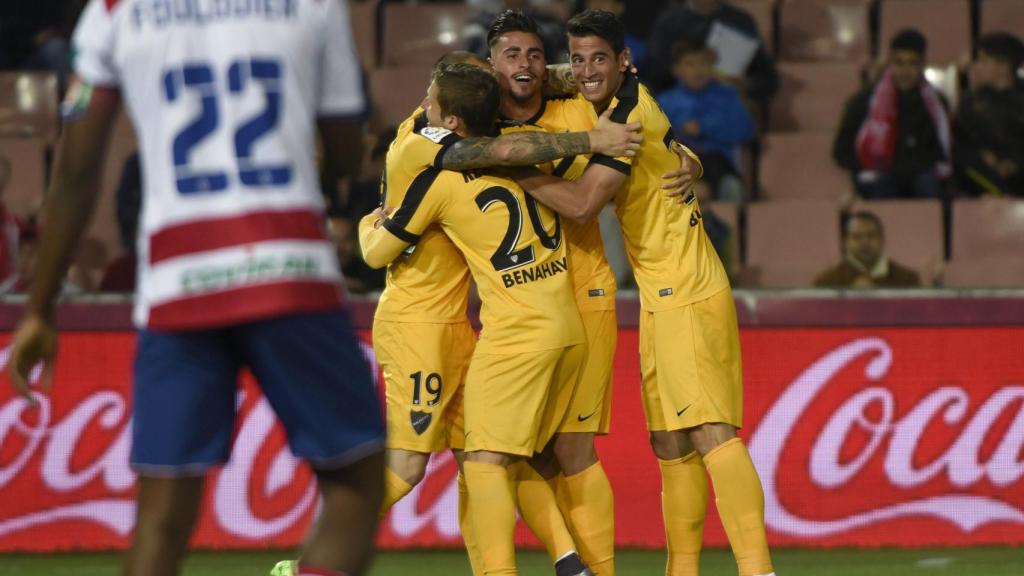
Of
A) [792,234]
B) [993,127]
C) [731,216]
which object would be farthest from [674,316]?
[993,127]

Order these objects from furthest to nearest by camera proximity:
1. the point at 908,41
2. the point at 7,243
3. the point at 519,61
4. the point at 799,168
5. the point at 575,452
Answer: the point at 799,168
the point at 908,41
the point at 7,243
the point at 575,452
the point at 519,61

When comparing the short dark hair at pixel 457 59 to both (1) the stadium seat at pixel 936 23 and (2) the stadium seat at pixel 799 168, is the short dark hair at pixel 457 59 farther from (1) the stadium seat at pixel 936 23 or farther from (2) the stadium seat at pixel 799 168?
(1) the stadium seat at pixel 936 23

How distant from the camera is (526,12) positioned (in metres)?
10.5

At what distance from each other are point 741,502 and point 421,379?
120 cm

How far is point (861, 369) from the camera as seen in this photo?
7.62 metres

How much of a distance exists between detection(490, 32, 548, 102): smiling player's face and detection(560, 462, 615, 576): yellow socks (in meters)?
1.38

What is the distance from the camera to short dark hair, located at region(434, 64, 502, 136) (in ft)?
18.2

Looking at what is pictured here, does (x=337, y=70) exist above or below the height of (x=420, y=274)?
above

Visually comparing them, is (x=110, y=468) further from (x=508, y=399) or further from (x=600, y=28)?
(x=600, y=28)

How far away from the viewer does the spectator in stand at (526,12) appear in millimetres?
10516

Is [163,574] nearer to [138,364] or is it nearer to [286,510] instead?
[138,364]

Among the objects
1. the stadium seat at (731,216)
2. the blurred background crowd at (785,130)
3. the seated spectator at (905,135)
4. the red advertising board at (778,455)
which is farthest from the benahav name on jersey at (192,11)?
the seated spectator at (905,135)

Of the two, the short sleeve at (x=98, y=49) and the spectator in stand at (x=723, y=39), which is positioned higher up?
the short sleeve at (x=98, y=49)

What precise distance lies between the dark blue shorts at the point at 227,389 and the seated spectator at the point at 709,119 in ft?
22.7
